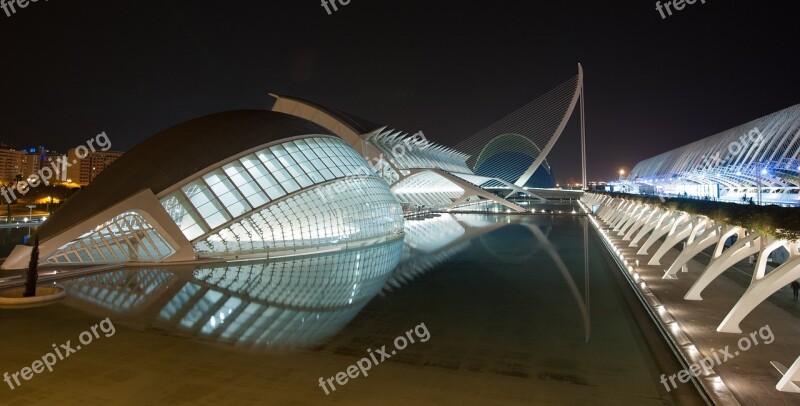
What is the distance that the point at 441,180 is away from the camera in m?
65.6

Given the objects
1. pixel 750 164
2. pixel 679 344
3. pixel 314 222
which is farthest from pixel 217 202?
pixel 750 164

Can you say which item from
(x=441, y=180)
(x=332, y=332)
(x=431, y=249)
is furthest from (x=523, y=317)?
(x=441, y=180)

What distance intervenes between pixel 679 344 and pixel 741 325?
2.35 meters

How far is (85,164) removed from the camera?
11669 cm

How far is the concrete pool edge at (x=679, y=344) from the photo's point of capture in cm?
657

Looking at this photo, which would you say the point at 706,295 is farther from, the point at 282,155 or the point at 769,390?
the point at 282,155

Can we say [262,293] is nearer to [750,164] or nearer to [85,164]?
[750,164]

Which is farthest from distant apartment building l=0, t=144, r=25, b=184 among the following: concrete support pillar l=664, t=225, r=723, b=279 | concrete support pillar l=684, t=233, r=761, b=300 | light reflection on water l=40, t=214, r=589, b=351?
concrete support pillar l=684, t=233, r=761, b=300

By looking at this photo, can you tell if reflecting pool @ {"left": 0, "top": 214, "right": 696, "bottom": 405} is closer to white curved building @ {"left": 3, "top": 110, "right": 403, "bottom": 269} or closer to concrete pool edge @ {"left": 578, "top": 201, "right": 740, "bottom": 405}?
concrete pool edge @ {"left": 578, "top": 201, "right": 740, "bottom": 405}

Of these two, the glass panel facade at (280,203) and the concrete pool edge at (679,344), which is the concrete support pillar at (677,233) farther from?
the glass panel facade at (280,203)

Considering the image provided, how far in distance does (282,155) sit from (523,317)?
16431 mm

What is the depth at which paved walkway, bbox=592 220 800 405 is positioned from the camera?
6.86 meters

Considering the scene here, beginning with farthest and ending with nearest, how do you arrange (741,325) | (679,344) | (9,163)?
1. (9,163)
2. (741,325)
3. (679,344)

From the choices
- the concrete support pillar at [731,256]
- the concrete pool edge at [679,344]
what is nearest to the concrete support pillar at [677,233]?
the concrete pool edge at [679,344]
